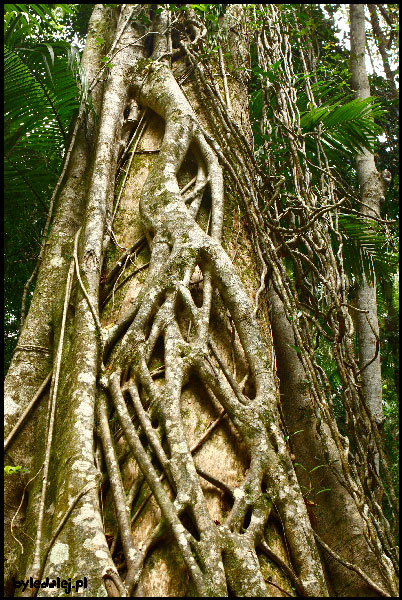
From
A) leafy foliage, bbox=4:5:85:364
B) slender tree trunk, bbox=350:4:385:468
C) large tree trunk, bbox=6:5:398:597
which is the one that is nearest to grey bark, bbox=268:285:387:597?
large tree trunk, bbox=6:5:398:597

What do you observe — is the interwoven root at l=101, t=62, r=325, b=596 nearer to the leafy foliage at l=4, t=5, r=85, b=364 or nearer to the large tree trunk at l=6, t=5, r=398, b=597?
the large tree trunk at l=6, t=5, r=398, b=597

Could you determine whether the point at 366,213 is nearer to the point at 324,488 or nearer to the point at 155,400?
the point at 324,488

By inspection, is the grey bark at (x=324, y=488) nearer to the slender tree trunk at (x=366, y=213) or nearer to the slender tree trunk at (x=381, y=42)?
the slender tree trunk at (x=366, y=213)

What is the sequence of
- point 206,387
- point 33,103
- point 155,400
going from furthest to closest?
point 33,103 → point 206,387 → point 155,400

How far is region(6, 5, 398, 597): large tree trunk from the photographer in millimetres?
1328

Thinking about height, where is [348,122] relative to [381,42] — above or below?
below

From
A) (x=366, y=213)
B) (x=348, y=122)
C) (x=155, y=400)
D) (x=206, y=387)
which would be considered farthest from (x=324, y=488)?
(x=348, y=122)

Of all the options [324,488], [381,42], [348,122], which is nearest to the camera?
[324,488]

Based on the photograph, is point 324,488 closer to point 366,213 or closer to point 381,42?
point 366,213

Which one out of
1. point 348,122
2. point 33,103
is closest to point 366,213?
point 348,122

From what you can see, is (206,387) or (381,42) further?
(381,42)

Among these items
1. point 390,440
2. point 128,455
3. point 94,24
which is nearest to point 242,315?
point 128,455

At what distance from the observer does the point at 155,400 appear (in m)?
1.63

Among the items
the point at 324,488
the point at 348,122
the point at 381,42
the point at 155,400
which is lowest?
the point at 324,488
